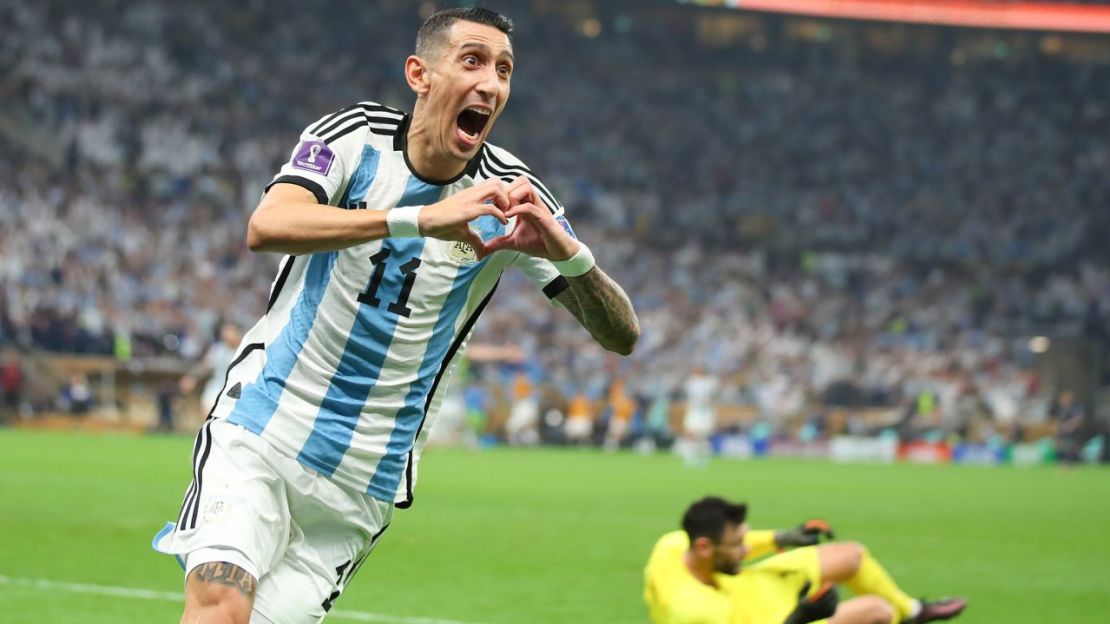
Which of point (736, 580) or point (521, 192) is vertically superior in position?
point (521, 192)

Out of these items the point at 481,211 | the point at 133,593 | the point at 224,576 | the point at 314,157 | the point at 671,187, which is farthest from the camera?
the point at 671,187

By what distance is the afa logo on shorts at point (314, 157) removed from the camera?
404 centimetres

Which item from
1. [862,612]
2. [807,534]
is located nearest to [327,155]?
[862,612]

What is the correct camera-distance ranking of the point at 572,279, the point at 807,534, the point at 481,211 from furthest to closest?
the point at 807,534 → the point at 572,279 → the point at 481,211

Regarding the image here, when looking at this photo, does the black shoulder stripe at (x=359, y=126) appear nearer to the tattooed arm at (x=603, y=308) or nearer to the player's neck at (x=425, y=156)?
the player's neck at (x=425, y=156)

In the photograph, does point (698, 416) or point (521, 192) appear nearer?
point (521, 192)

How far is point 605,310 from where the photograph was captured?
14.1 feet

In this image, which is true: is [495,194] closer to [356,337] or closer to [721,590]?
[356,337]

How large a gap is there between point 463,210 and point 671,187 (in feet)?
131

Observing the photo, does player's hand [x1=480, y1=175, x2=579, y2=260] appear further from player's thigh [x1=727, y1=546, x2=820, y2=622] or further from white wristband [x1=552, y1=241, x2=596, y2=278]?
player's thigh [x1=727, y1=546, x2=820, y2=622]

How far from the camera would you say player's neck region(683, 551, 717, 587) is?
24.2ft

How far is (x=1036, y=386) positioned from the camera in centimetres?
3622

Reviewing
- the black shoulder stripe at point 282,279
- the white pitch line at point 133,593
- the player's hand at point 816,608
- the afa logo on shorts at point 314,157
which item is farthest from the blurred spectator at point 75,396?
the afa logo on shorts at point 314,157

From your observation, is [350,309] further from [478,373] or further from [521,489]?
[478,373]
